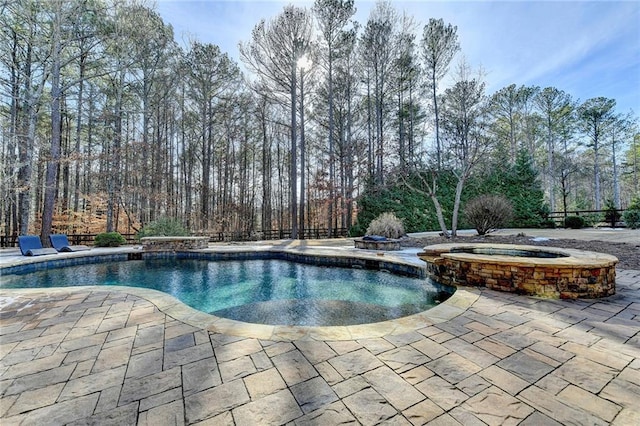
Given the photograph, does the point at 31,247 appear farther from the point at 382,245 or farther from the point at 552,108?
the point at 552,108

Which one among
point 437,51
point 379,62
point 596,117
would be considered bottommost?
point 596,117

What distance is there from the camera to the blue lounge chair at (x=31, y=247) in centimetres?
697

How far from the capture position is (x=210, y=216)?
15.6 m

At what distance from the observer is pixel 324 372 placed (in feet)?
5.28

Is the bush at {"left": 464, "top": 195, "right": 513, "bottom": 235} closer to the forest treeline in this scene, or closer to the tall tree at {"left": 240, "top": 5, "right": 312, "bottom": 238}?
the forest treeline

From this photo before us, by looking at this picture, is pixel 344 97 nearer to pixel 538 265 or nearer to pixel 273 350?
A: pixel 538 265

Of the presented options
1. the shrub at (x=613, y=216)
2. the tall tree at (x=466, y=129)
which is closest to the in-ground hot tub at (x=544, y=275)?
the tall tree at (x=466, y=129)

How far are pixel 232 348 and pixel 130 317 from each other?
138cm

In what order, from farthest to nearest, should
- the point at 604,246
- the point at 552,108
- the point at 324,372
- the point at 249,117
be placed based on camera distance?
the point at 552,108, the point at 249,117, the point at 604,246, the point at 324,372

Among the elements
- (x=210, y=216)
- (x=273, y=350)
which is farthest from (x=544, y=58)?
(x=210, y=216)

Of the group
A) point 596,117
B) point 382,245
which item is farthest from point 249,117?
point 596,117

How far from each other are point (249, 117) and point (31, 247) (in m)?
11.1

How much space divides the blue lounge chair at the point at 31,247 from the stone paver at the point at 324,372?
6.40m

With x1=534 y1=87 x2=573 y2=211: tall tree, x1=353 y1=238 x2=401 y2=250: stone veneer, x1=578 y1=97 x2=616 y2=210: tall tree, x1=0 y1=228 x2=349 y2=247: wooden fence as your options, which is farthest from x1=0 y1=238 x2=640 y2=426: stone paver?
x1=578 y1=97 x2=616 y2=210: tall tree
